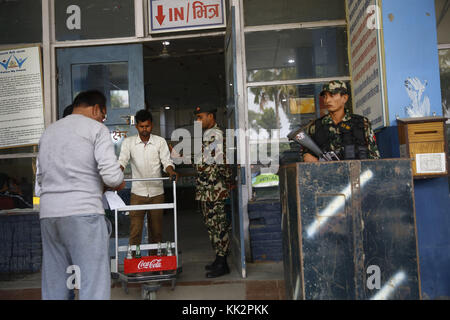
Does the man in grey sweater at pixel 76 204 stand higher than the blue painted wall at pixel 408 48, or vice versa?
the blue painted wall at pixel 408 48

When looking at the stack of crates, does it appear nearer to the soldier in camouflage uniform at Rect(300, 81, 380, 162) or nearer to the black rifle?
the soldier in camouflage uniform at Rect(300, 81, 380, 162)

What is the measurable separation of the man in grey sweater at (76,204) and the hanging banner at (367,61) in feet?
7.75

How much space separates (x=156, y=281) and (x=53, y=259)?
4.33 feet

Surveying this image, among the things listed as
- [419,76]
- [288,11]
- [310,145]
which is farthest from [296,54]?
[310,145]

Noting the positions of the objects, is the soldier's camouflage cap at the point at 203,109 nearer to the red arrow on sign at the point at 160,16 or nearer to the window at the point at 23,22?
the red arrow on sign at the point at 160,16

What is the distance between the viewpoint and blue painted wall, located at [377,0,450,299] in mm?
3430

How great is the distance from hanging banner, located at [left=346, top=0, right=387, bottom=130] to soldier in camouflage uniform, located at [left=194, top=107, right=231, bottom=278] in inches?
59.7

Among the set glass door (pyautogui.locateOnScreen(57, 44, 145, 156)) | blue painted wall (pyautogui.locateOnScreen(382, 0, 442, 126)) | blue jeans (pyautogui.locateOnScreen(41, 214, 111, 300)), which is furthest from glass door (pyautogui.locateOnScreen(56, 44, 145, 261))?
blue painted wall (pyautogui.locateOnScreen(382, 0, 442, 126))

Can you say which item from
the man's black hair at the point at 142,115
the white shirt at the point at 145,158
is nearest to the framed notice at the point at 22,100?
the white shirt at the point at 145,158

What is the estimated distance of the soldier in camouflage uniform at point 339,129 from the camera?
3098mm

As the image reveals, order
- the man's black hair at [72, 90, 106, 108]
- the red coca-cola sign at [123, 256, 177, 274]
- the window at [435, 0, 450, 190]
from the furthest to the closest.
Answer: the window at [435, 0, 450, 190], the red coca-cola sign at [123, 256, 177, 274], the man's black hair at [72, 90, 106, 108]

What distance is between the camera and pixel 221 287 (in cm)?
404

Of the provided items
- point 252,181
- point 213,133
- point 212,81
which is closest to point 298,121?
point 252,181
